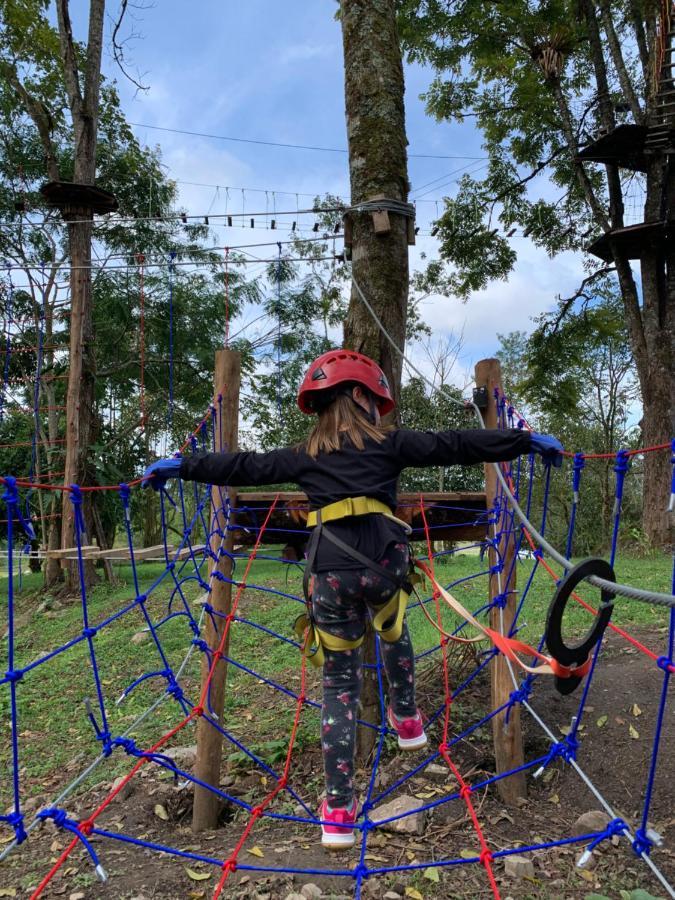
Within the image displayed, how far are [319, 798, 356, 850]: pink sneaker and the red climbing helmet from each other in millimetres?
1242

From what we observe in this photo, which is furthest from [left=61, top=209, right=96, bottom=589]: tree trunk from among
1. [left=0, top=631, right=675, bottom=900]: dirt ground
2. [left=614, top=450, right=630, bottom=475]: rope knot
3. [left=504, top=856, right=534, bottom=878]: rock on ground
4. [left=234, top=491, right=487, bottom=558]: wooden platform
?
[left=614, top=450, right=630, bottom=475]: rope knot

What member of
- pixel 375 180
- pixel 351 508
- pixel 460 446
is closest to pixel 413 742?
pixel 351 508

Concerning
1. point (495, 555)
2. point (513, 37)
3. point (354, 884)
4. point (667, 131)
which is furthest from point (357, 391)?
point (513, 37)

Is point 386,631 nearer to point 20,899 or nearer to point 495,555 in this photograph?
point 495,555

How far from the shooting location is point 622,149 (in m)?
8.64

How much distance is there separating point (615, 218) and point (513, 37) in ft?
10.0

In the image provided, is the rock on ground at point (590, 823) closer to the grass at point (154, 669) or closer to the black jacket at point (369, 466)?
the black jacket at point (369, 466)

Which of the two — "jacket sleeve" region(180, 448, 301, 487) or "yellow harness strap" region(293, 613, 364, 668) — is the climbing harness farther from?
"jacket sleeve" region(180, 448, 301, 487)

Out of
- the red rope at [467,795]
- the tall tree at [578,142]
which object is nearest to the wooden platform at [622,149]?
the tall tree at [578,142]

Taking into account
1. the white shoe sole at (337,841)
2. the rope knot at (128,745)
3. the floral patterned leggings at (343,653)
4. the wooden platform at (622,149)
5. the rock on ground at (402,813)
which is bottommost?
the rock on ground at (402,813)

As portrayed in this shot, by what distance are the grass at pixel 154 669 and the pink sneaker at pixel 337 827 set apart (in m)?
0.82

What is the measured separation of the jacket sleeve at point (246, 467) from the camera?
6.73ft

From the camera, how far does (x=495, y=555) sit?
2691 millimetres

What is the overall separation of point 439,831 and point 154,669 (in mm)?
3026
